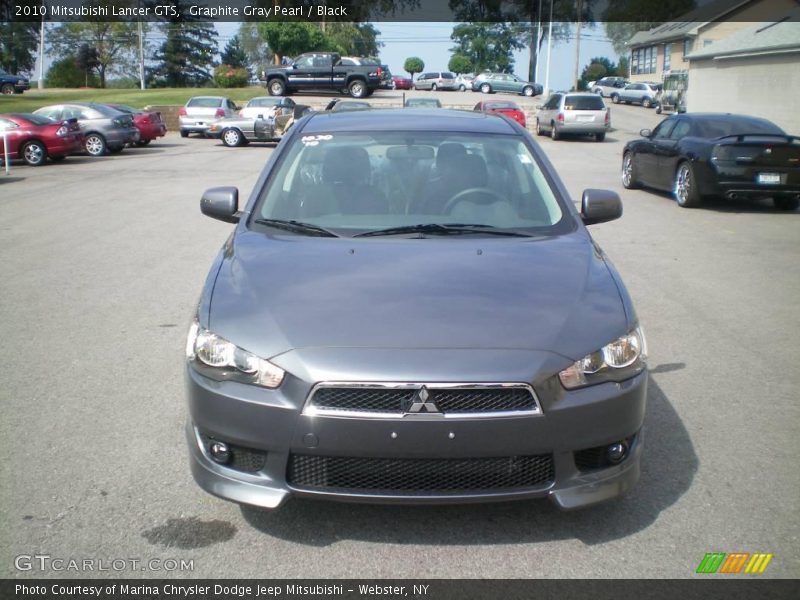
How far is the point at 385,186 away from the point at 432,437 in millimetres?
2039

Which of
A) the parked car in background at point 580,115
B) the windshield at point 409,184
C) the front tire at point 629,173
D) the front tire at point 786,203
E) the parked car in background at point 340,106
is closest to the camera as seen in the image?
the windshield at point 409,184

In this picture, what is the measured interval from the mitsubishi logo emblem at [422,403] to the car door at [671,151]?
1247cm

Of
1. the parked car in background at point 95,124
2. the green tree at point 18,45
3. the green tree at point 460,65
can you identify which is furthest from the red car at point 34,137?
the green tree at point 18,45

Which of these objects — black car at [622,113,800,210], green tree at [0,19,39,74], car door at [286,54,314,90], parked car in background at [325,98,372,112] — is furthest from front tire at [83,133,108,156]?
green tree at [0,19,39,74]

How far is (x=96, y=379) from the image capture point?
535 centimetres

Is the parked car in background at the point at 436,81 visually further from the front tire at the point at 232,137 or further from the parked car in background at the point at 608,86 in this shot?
the front tire at the point at 232,137

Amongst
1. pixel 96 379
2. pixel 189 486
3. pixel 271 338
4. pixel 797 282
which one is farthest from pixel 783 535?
pixel 797 282

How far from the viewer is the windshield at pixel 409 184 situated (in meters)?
4.44

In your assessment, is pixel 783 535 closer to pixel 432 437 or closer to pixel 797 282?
pixel 432 437

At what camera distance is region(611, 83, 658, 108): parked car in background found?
56.1 m

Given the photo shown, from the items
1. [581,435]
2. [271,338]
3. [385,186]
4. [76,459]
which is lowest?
[76,459]

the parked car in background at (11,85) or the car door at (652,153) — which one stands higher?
the parked car in background at (11,85)

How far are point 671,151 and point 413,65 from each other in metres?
71.7

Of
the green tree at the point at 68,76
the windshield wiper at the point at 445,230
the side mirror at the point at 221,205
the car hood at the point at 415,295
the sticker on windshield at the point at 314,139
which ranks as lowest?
the car hood at the point at 415,295
